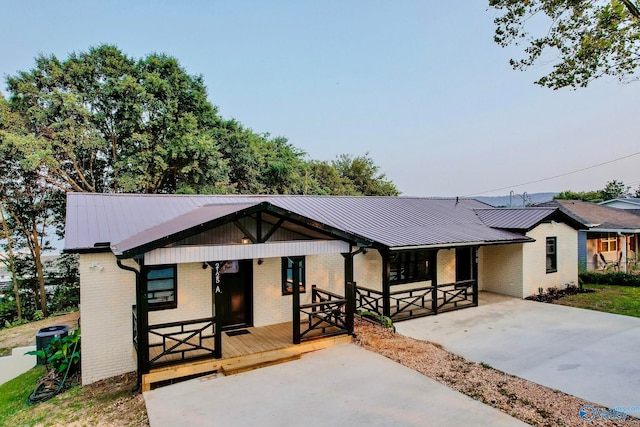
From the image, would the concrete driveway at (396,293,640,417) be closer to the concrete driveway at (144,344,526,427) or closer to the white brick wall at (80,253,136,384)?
the concrete driveway at (144,344,526,427)

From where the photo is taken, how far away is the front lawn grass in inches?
454

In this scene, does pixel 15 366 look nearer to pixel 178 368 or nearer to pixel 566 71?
pixel 178 368

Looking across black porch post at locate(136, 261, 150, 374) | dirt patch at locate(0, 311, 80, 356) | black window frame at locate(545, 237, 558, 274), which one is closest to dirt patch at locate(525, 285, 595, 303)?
black window frame at locate(545, 237, 558, 274)

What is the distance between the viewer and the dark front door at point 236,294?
28.7 ft

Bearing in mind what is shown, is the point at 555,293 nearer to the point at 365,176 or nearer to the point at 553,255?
the point at 553,255

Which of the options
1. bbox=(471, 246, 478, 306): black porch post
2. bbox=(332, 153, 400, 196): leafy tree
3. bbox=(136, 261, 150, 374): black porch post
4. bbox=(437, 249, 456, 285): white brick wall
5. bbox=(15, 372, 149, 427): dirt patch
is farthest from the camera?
bbox=(332, 153, 400, 196): leafy tree

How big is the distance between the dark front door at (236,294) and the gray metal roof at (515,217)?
33.3 ft

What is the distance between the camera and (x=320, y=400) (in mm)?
5660

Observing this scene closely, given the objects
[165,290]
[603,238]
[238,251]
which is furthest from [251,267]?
[603,238]

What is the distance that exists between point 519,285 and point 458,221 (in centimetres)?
322

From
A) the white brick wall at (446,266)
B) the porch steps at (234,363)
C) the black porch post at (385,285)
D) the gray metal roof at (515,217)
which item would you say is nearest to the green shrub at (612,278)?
the gray metal roof at (515,217)

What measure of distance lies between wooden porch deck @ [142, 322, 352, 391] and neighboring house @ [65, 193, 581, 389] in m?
0.03

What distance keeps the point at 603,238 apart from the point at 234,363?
23.9 metres

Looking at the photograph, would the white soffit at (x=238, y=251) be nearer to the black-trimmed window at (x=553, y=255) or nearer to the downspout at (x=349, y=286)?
the downspout at (x=349, y=286)
